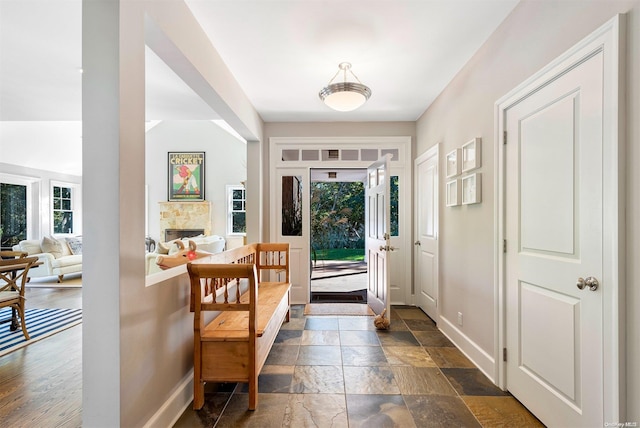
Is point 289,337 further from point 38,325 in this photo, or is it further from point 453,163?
point 38,325

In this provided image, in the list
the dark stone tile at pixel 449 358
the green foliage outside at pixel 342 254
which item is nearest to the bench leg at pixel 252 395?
the dark stone tile at pixel 449 358

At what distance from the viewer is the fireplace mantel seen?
7.75m

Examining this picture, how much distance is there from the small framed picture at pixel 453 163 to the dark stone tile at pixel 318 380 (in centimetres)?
209

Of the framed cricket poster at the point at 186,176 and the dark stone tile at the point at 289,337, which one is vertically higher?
the framed cricket poster at the point at 186,176

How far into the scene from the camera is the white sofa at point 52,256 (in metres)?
5.75

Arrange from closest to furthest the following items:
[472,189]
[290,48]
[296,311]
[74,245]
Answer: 1. [290,48]
2. [472,189]
3. [296,311]
4. [74,245]

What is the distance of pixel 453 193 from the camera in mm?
2986

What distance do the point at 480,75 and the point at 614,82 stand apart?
1.35 meters

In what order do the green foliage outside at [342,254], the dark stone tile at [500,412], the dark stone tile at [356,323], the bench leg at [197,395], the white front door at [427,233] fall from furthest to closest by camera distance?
the green foliage outside at [342,254] → the white front door at [427,233] → the dark stone tile at [356,323] → the bench leg at [197,395] → the dark stone tile at [500,412]

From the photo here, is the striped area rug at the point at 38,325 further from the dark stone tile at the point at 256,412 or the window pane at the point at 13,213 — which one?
the window pane at the point at 13,213

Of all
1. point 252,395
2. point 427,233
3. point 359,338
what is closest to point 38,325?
point 252,395

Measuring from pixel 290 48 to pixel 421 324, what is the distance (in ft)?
10.5

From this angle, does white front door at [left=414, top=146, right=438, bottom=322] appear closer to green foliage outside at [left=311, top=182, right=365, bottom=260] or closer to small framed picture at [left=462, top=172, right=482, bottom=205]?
small framed picture at [left=462, top=172, right=482, bottom=205]

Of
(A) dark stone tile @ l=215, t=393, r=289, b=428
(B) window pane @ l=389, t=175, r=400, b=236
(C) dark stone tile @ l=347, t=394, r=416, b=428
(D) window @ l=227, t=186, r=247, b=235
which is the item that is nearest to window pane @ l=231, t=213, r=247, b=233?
(D) window @ l=227, t=186, r=247, b=235
